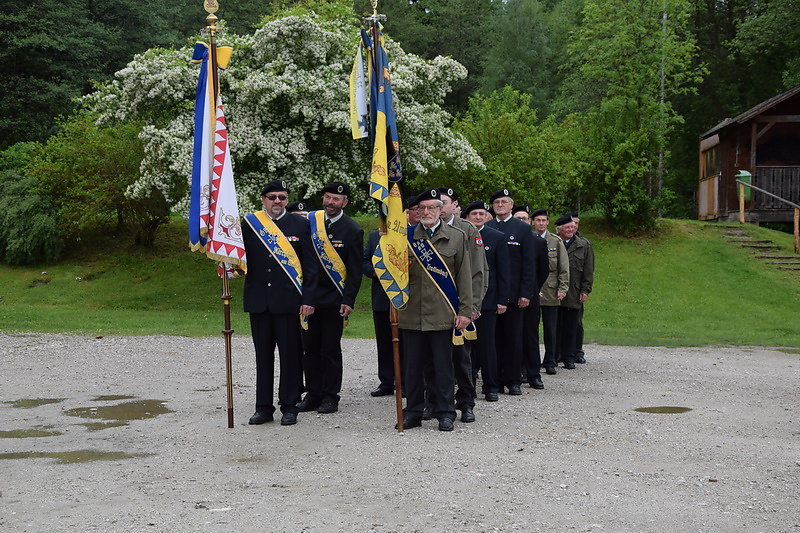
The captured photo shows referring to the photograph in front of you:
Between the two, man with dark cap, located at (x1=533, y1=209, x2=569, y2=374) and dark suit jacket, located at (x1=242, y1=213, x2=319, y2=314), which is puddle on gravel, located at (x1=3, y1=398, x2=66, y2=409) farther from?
man with dark cap, located at (x1=533, y1=209, x2=569, y2=374)

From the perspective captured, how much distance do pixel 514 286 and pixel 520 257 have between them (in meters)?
0.41

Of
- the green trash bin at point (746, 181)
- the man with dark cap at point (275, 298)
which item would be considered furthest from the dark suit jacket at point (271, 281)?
the green trash bin at point (746, 181)

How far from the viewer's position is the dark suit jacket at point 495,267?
9875 mm

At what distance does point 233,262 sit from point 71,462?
2.40m

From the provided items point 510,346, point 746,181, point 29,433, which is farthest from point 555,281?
point 746,181

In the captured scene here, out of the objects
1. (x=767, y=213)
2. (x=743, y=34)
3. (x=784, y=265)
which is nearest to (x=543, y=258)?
(x=784, y=265)

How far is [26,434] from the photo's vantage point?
827 centimetres

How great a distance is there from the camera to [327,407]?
929cm

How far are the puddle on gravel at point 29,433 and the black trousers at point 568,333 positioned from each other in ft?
24.5

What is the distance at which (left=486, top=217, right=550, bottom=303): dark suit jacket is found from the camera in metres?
10.8

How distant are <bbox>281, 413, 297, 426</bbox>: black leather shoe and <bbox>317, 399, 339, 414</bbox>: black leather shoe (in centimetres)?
63

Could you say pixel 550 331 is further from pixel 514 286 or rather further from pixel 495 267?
pixel 495 267

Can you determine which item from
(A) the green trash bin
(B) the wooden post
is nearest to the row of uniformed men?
(B) the wooden post

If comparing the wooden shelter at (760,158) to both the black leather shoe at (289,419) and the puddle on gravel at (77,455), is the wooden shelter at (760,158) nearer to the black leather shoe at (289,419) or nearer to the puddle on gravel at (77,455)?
the black leather shoe at (289,419)
